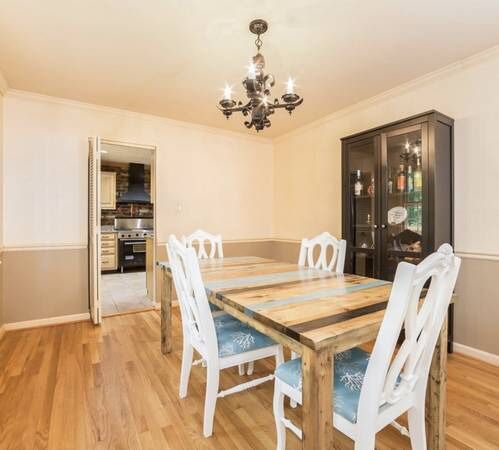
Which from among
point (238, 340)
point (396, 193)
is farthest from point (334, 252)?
point (238, 340)

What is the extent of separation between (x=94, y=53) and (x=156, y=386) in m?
2.50

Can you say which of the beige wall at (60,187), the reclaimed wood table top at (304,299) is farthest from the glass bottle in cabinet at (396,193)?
the beige wall at (60,187)

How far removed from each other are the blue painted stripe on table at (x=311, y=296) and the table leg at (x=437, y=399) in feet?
1.34

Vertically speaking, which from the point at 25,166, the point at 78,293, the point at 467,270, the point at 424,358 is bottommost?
the point at 78,293

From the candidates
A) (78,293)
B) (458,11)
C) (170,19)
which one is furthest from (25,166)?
(458,11)

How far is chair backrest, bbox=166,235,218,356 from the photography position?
143 cm

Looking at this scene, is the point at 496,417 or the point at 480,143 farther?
the point at 480,143

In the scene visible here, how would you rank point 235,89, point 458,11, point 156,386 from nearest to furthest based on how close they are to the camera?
point 458,11, point 156,386, point 235,89

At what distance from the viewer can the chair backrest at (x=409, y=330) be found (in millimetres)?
858

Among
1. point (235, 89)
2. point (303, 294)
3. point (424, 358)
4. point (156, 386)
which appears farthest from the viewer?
point (235, 89)

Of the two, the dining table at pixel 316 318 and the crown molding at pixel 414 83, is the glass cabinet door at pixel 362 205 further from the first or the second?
the dining table at pixel 316 318

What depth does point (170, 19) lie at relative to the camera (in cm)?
189

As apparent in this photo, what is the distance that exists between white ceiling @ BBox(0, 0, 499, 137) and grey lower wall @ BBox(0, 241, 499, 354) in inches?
66.4

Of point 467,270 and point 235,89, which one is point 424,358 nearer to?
point 467,270
